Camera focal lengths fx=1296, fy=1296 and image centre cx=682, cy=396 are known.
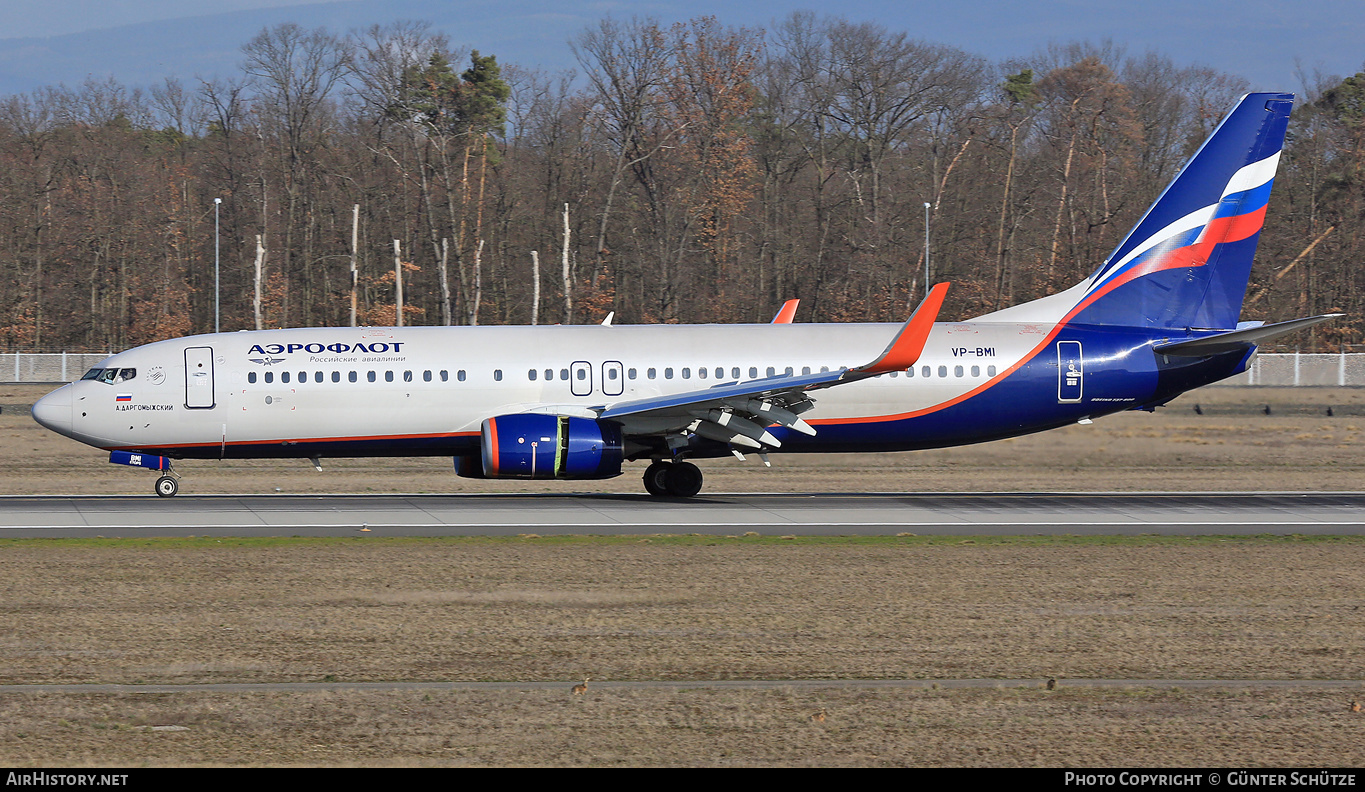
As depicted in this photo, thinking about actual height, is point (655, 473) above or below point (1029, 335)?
below

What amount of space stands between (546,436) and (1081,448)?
1494cm

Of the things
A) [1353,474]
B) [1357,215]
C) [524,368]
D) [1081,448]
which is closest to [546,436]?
[524,368]

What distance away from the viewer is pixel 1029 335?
2692 cm

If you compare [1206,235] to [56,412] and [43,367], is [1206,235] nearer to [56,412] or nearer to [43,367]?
[56,412]

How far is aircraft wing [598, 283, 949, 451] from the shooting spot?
23484mm

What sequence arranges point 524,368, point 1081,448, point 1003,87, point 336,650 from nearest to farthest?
point 336,650 → point 524,368 → point 1081,448 → point 1003,87

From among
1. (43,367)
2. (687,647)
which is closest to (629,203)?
(43,367)

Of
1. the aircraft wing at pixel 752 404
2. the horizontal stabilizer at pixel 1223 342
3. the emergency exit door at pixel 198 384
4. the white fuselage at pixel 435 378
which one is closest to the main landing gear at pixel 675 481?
the aircraft wing at pixel 752 404

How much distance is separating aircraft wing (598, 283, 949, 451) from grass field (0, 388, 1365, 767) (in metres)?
5.09

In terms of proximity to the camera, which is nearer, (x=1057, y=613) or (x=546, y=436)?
(x=1057, y=613)

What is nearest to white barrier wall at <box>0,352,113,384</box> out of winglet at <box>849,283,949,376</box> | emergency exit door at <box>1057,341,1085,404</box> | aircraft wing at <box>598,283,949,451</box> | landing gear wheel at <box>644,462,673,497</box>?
landing gear wheel at <box>644,462,673,497</box>

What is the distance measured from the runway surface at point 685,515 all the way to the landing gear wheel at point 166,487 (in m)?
0.38

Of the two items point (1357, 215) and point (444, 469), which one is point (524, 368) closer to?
point (444, 469)

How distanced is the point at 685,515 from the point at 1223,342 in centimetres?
1173
